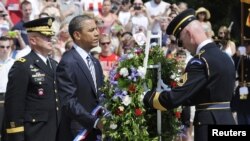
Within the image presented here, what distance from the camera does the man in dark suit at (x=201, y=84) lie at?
7180mm

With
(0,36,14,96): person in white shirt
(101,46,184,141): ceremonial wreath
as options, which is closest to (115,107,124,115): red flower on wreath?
(101,46,184,141): ceremonial wreath

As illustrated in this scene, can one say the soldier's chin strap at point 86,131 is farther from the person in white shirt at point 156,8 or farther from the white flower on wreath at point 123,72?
the person in white shirt at point 156,8

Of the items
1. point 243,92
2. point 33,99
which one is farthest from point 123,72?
point 243,92

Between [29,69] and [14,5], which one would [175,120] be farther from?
[14,5]

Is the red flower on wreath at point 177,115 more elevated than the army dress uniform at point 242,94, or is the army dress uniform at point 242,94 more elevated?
the red flower on wreath at point 177,115

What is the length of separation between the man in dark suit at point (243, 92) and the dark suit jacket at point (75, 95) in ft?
25.4

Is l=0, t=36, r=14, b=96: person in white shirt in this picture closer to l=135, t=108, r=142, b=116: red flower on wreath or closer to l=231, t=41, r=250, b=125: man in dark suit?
l=135, t=108, r=142, b=116: red flower on wreath

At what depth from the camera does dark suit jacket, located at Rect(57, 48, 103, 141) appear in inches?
295

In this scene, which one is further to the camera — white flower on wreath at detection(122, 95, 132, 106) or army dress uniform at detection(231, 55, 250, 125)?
army dress uniform at detection(231, 55, 250, 125)

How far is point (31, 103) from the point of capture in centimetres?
834

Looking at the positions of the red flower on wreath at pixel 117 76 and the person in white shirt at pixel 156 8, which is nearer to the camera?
the red flower on wreath at pixel 117 76

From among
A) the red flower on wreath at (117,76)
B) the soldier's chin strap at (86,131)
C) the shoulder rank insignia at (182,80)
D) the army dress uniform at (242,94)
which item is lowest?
the army dress uniform at (242,94)

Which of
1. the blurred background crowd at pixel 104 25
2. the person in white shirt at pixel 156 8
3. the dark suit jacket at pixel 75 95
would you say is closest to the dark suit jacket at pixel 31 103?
the dark suit jacket at pixel 75 95

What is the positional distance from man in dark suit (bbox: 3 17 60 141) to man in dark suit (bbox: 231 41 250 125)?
7149 mm
